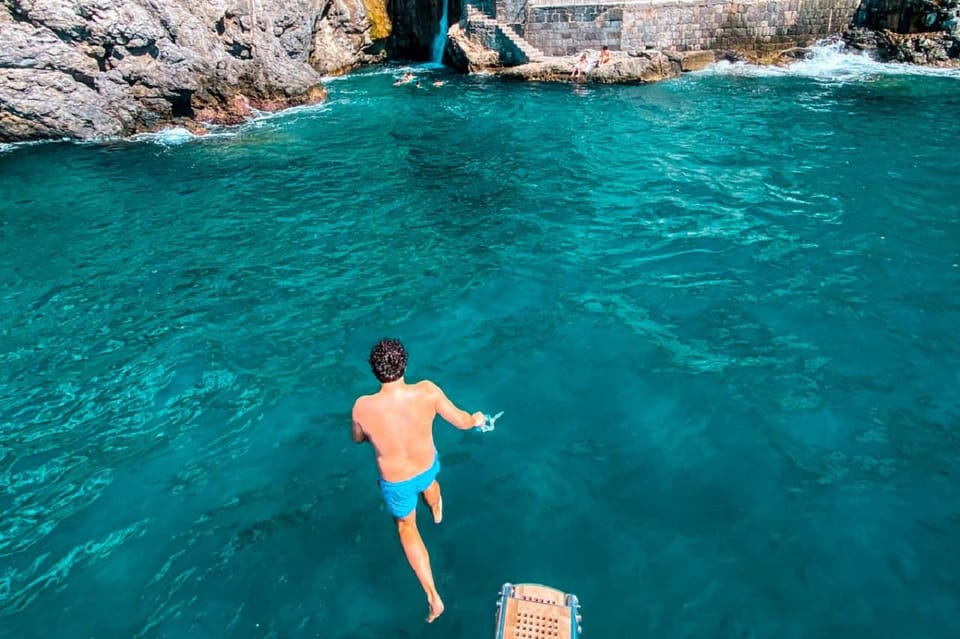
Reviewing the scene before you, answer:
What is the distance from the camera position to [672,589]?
20.8 feet

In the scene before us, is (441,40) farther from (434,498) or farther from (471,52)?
(434,498)

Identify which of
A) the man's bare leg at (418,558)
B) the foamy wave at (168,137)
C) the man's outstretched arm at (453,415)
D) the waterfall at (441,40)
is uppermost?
the waterfall at (441,40)

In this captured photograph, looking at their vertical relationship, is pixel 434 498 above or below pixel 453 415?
below

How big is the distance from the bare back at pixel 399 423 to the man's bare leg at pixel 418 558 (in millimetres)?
507

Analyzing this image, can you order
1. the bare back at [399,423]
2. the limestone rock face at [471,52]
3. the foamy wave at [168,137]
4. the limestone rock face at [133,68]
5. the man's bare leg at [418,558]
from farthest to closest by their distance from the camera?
the limestone rock face at [471,52] → the foamy wave at [168,137] → the limestone rock face at [133,68] → the man's bare leg at [418,558] → the bare back at [399,423]

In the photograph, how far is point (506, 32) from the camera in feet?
101

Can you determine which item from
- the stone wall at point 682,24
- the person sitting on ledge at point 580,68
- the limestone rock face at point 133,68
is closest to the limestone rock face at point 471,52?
the stone wall at point 682,24

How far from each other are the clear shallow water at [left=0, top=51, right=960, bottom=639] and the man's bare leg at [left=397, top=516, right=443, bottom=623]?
0.97 feet

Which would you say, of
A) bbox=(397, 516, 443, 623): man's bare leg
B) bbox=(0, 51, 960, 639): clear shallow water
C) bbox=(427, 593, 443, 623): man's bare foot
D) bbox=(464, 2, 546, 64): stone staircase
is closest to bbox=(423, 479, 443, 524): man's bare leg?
bbox=(0, 51, 960, 639): clear shallow water

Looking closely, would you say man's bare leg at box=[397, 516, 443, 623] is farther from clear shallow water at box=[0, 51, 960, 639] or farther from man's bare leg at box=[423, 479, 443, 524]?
man's bare leg at box=[423, 479, 443, 524]

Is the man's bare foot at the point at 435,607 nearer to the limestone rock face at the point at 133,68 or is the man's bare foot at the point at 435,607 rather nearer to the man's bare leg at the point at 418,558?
the man's bare leg at the point at 418,558

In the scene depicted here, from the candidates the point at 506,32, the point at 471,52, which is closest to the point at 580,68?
the point at 506,32

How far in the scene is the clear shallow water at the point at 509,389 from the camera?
6.48m

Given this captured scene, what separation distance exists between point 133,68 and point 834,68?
2994 centimetres
